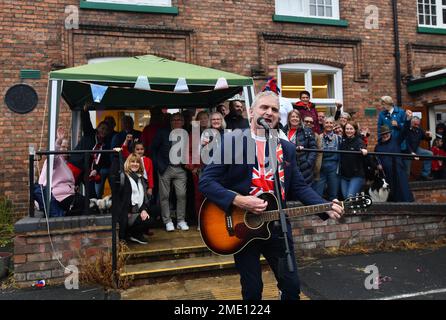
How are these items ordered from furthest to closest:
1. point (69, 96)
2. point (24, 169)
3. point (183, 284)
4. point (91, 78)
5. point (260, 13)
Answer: point (260, 13), point (24, 169), point (69, 96), point (91, 78), point (183, 284)

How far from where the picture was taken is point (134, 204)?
17.3ft

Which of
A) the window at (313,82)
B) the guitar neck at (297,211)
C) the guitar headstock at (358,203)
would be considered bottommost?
the guitar neck at (297,211)

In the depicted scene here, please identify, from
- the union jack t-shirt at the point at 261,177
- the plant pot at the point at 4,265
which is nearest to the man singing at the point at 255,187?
the union jack t-shirt at the point at 261,177

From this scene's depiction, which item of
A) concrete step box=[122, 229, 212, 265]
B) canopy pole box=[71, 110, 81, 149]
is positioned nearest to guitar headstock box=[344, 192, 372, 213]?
concrete step box=[122, 229, 212, 265]

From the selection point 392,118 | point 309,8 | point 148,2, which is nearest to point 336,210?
point 392,118

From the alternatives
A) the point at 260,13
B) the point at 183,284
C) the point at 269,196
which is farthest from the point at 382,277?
the point at 260,13

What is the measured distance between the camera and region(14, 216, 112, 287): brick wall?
4.62 meters

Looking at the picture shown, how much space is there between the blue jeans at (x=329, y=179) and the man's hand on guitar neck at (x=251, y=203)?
3.64m

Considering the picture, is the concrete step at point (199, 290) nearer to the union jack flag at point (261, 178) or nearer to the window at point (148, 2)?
the union jack flag at point (261, 178)

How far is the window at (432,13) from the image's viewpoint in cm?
1045

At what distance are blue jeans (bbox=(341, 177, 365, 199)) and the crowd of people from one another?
0.02 meters

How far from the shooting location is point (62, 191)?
5.13 metres

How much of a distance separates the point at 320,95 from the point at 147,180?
5875 millimetres

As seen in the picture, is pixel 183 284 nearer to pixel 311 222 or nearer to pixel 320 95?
pixel 311 222
